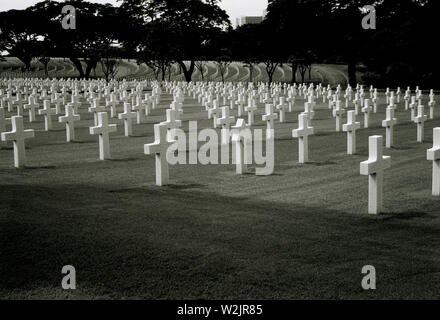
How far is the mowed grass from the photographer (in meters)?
4.57

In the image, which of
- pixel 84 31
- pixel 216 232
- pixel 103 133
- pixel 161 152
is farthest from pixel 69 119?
pixel 84 31

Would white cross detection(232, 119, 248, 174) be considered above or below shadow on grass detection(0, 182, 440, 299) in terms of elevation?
above

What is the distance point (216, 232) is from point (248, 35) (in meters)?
44.9

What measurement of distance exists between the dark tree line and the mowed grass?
33.6 meters

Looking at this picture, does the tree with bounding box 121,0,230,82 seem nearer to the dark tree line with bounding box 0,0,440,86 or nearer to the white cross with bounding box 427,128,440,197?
the dark tree line with bounding box 0,0,440,86

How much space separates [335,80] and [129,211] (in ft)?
179

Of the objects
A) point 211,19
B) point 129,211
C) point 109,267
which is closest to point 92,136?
point 129,211

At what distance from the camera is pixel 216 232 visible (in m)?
6.02

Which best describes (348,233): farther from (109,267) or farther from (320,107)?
(320,107)

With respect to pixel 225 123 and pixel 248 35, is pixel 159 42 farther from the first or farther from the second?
pixel 225 123

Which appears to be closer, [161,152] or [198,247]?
[198,247]

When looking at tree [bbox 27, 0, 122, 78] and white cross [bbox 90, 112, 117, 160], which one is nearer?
white cross [bbox 90, 112, 117, 160]

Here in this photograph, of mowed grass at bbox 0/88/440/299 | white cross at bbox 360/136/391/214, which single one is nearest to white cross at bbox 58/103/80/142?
mowed grass at bbox 0/88/440/299

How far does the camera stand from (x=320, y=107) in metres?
25.0
